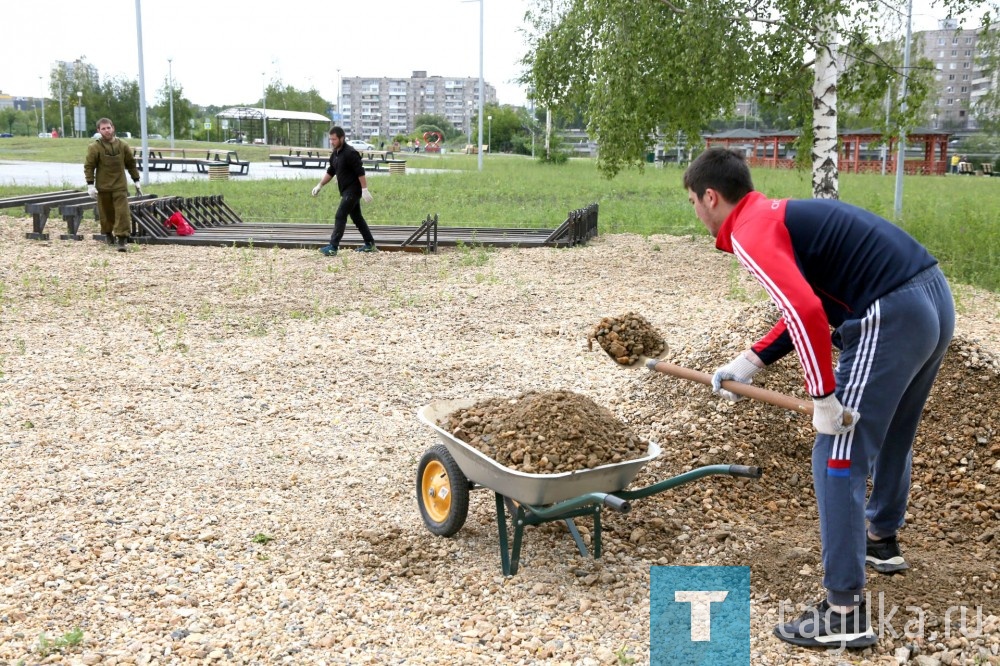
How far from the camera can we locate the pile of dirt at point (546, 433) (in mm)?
3713

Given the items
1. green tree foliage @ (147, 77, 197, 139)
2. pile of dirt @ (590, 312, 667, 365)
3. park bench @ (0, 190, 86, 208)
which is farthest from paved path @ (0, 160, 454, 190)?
green tree foliage @ (147, 77, 197, 139)

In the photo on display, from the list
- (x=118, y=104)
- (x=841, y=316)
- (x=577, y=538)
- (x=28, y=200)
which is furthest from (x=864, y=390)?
(x=118, y=104)

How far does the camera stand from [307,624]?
3371 millimetres

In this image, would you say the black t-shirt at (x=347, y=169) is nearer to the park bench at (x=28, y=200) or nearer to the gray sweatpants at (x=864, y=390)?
the park bench at (x=28, y=200)

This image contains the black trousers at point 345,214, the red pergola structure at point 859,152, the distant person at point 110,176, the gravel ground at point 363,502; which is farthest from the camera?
the red pergola structure at point 859,152

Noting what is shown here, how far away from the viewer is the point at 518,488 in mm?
3498

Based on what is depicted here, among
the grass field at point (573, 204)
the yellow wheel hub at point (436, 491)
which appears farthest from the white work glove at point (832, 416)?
the grass field at point (573, 204)

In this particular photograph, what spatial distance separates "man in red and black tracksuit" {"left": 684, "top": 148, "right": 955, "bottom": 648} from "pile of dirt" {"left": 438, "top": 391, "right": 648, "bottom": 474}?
0.97 metres

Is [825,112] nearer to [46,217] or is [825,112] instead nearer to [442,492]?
[442,492]

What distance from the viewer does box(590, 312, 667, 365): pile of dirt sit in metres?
4.40

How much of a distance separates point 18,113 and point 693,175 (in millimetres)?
109479

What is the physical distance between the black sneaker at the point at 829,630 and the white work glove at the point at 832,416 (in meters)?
0.70

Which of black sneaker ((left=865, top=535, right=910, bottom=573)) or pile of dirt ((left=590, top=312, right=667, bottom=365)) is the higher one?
pile of dirt ((left=590, top=312, right=667, bottom=365))
